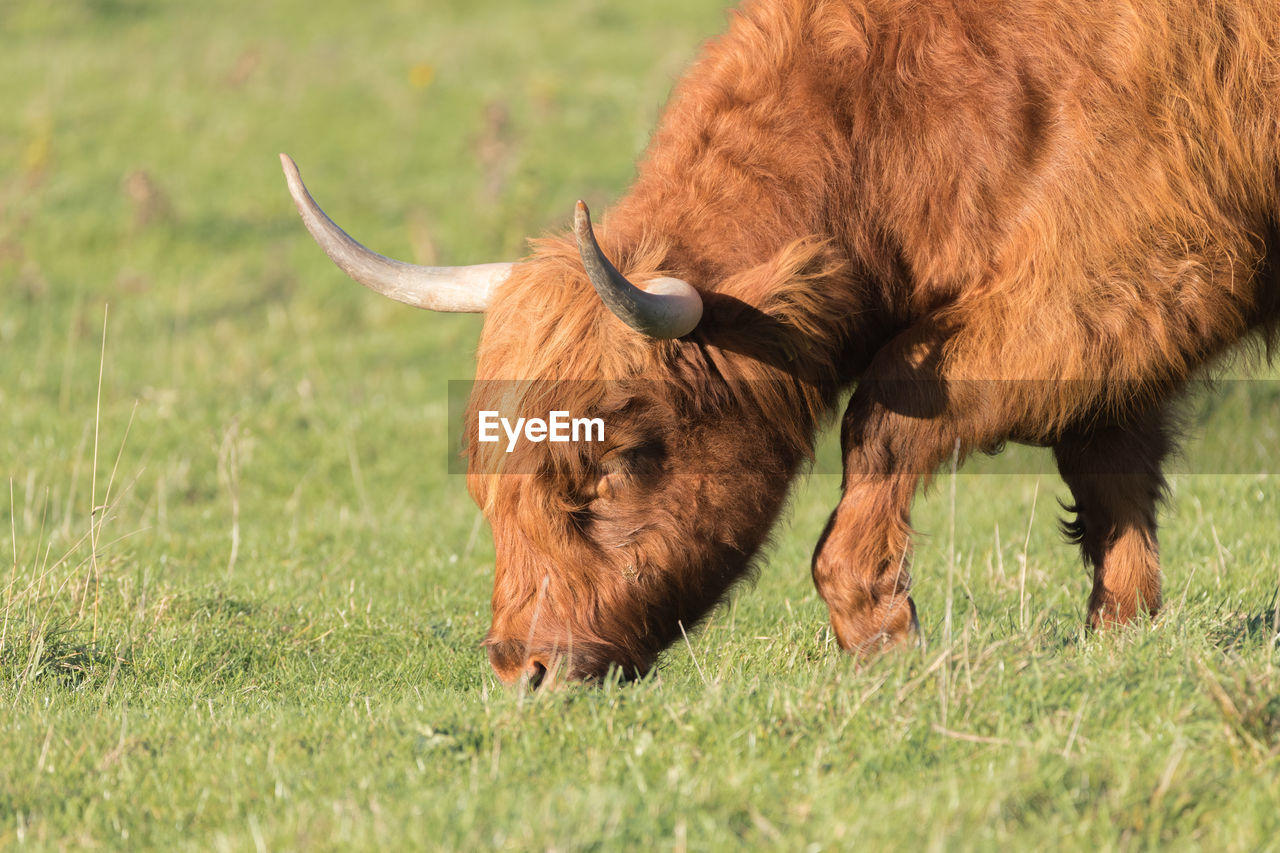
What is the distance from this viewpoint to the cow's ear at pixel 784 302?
4043 millimetres

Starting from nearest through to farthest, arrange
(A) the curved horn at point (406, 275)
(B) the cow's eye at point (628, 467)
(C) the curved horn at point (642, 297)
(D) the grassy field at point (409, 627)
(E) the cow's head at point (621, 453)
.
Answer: (D) the grassy field at point (409, 627) → (C) the curved horn at point (642, 297) → (E) the cow's head at point (621, 453) → (B) the cow's eye at point (628, 467) → (A) the curved horn at point (406, 275)

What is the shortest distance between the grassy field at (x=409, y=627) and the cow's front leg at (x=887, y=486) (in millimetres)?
212

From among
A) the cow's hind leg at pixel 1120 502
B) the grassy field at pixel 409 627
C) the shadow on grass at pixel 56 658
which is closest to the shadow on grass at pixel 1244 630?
the grassy field at pixel 409 627

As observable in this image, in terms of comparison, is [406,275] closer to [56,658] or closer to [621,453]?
[621,453]

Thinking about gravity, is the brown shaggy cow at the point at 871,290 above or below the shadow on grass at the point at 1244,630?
above

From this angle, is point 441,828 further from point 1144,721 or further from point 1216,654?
point 1216,654

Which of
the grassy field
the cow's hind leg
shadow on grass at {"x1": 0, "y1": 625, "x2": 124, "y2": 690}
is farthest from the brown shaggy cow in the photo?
shadow on grass at {"x1": 0, "y1": 625, "x2": 124, "y2": 690}

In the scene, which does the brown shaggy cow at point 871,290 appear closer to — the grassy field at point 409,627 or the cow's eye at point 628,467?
the cow's eye at point 628,467

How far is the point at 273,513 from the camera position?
25.5 ft

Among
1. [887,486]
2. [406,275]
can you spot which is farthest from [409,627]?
[887,486]

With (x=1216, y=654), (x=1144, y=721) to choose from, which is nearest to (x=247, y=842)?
(x=1144, y=721)

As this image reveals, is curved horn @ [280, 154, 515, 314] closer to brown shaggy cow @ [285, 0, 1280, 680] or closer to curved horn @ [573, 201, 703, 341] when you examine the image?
brown shaggy cow @ [285, 0, 1280, 680]

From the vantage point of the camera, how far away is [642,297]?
12.2 ft

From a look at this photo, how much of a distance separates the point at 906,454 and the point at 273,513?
4533 mm
